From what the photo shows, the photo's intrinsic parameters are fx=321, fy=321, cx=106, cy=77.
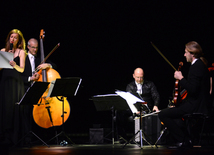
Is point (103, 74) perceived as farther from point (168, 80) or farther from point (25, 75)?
point (25, 75)

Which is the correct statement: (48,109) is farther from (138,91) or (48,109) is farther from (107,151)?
(138,91)

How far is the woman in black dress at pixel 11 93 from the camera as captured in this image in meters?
4.42

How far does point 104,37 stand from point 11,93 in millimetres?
2773

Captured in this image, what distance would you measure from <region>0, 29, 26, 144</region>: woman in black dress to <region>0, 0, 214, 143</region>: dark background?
213 cm

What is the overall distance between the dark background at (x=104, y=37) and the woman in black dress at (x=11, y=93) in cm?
213

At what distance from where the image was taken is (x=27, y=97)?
4.16 meters

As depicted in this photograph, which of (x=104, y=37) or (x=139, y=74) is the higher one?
(x=104, y=37)

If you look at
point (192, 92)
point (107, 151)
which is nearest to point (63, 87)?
point (107, 151)

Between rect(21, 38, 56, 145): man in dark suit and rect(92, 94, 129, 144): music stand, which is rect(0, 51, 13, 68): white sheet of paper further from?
rect(92, 94, 129, 144): music stand

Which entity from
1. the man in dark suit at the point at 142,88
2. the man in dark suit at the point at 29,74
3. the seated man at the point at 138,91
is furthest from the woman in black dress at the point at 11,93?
the man in dark suit at the point at 142,88

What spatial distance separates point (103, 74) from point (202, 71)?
3179 mm

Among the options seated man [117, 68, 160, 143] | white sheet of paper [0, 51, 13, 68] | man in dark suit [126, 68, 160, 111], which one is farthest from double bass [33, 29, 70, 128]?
man in dark suit [126, 68, 160, 111]

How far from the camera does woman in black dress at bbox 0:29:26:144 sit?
4418 millimetres

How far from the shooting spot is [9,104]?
4.44m
